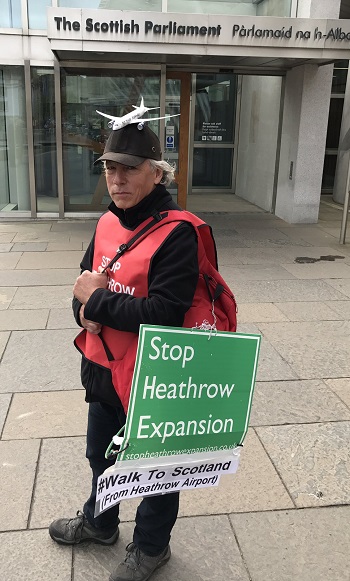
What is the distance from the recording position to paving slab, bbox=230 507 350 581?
2367mm

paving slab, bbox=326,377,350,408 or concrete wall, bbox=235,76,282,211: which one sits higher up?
concrete wall, bbox=235,76,282,211

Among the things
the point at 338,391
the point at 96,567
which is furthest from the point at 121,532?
the point at 338,391

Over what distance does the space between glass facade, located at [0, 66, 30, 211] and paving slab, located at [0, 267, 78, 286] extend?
3664 millimetres

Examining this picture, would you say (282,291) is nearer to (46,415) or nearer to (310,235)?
(310,235)

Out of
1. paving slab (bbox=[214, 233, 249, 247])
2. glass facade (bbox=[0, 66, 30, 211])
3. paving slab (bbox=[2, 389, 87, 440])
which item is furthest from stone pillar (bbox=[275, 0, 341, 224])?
paving slab (bbox=[2, 389, 87, 440])

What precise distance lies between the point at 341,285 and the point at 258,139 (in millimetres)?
6336

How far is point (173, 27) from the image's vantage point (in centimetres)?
757

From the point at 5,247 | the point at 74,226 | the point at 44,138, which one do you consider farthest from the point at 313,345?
the point at 44,138

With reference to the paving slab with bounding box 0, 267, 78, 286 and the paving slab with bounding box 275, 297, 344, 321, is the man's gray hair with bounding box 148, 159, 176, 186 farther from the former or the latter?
the paving slab with bounding box 0, 267, 78, 286

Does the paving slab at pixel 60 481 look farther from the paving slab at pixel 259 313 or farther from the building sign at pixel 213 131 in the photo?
the building sign at pixel 213 131

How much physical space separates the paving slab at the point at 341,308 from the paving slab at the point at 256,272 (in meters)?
1.02

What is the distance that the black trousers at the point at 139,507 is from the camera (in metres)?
2.16

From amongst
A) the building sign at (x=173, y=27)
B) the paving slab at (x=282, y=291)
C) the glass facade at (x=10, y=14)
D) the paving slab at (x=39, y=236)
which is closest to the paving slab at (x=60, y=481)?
the paving slab at (x=282, y=291)

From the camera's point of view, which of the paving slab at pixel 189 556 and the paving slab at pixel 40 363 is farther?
the paving slab at pixel 40 363
